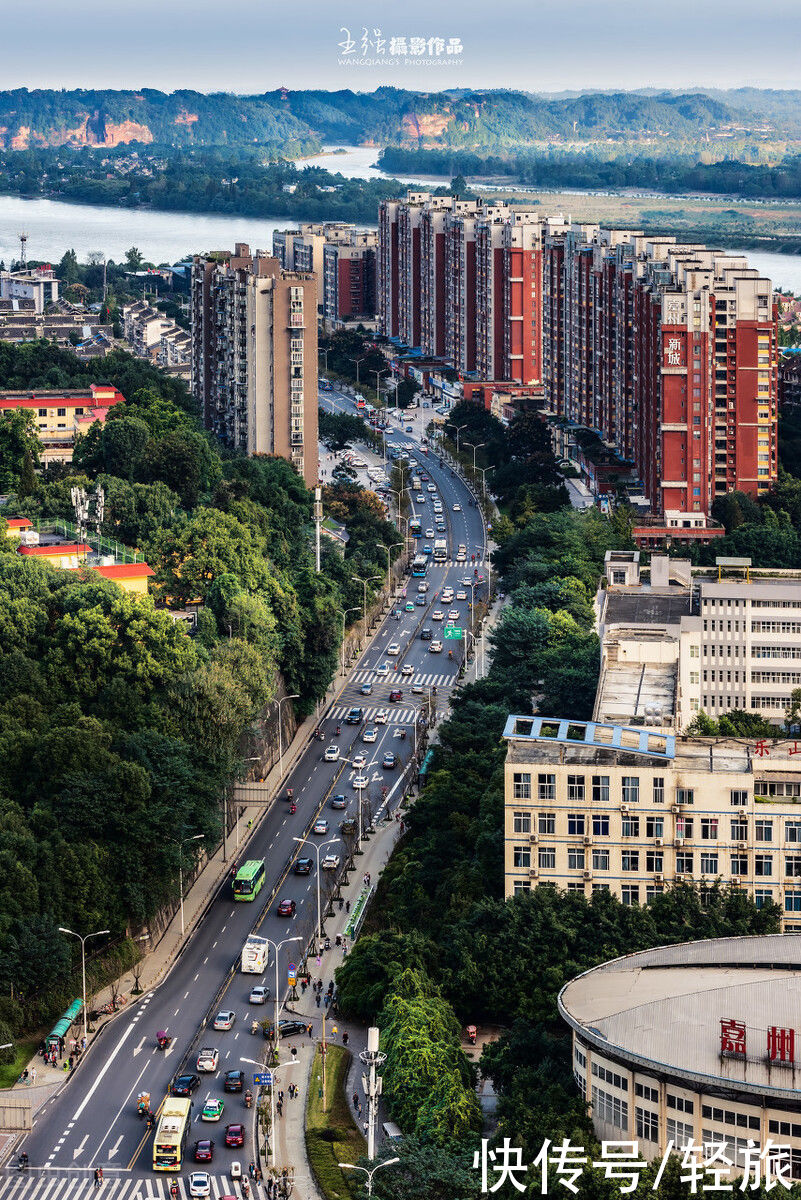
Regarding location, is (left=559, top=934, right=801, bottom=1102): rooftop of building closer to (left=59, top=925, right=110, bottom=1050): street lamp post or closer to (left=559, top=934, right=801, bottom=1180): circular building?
(left=559, top=934, right=801, bottom=1180): circular building

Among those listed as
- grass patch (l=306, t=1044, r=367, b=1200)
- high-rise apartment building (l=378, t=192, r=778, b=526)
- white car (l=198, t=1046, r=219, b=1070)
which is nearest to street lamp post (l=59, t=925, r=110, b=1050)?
white car (l=198, t=1046, r=219, b=1070)

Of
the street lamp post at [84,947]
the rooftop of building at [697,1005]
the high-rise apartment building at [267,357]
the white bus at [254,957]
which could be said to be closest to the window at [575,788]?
the rooftop of building at [697,1005]

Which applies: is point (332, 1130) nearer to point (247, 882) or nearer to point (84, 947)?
point (84, 947)

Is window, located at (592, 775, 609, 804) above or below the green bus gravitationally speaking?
above

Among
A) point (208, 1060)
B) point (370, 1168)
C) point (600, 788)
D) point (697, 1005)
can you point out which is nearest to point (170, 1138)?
point (208, 1060)

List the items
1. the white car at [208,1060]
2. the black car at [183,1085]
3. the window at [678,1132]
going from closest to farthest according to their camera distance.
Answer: the window at [678,1132], the black car at [183,1085], the white car at [208,1060]

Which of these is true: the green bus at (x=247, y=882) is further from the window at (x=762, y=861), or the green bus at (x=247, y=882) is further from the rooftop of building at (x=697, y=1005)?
the rooftop of building at (x=697, y=1005)
